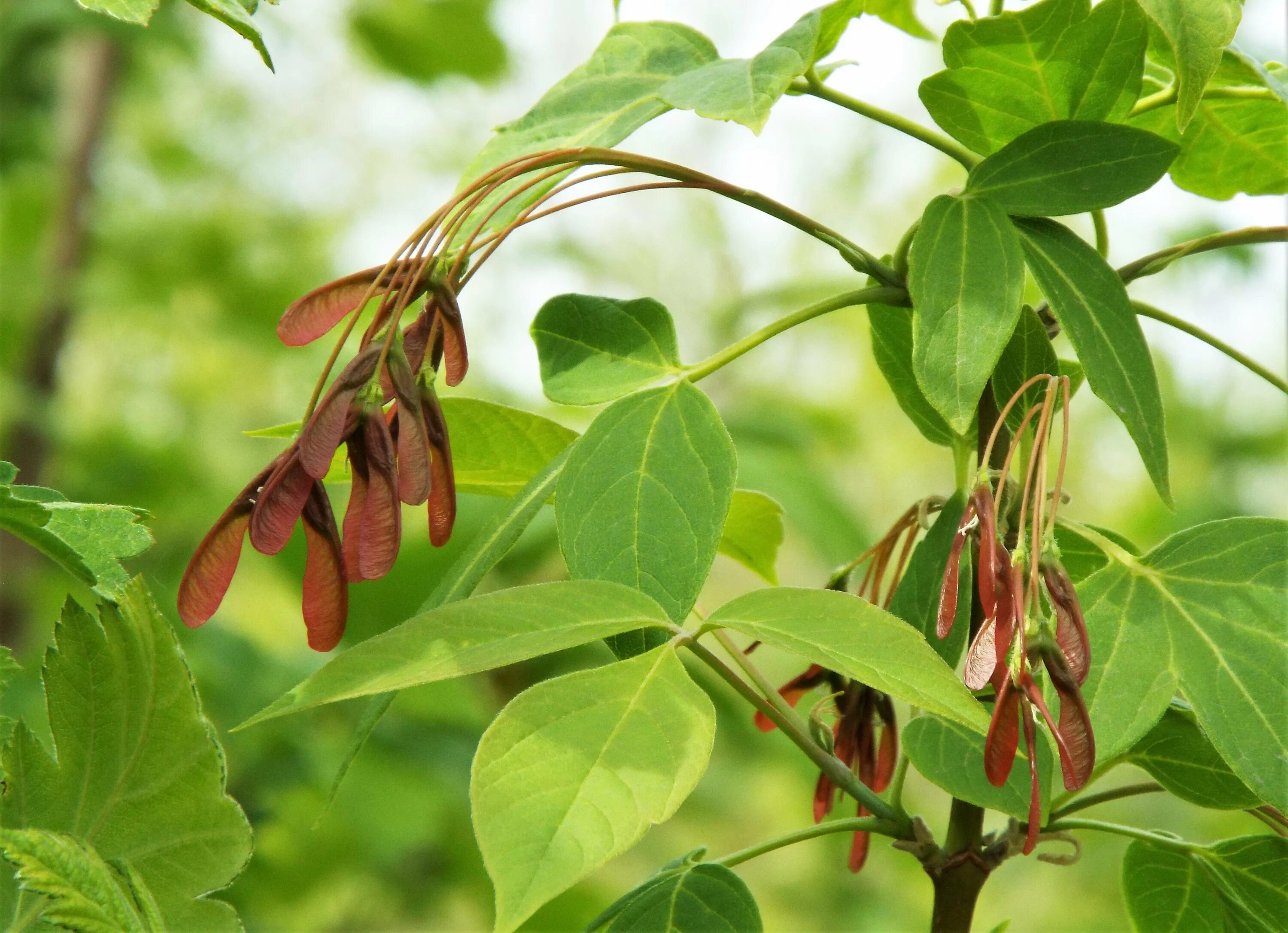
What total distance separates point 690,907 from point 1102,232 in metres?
0.32

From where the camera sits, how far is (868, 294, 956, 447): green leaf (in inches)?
19.3

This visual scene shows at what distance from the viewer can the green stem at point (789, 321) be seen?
0.42 meters

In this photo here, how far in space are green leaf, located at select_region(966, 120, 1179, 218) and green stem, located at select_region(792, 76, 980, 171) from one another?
6cm

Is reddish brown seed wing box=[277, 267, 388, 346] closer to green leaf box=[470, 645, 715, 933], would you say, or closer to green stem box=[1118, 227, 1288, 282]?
green leaf box=[470, 645, 715, 933]

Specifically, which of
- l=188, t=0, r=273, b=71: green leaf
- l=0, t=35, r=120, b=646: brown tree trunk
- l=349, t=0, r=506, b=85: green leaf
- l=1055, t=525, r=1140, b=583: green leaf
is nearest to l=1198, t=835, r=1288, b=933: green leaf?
l=1055, t=525, r=1140, b=583: green leaf

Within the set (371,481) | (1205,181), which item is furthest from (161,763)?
(1205,181)

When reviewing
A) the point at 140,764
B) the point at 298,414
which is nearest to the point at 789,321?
the point at 140,764

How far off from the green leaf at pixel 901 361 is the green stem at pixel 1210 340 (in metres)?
0.09

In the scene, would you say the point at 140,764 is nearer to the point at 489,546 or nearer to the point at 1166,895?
the point at 489,546

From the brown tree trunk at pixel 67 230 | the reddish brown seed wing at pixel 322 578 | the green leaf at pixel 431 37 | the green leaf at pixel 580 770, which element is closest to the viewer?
the green leaf at pixel 580 770

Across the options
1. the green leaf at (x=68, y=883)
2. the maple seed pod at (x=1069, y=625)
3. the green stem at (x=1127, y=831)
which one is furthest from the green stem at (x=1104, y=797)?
the green leaf at (x=68, y=883)

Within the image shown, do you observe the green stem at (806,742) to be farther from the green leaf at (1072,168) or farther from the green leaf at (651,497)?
the green leaf at (1072,168)

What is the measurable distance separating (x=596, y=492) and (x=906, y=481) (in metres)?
7.56

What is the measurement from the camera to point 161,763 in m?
0.35
